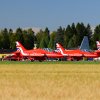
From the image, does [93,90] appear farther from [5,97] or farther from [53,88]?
[5,97]

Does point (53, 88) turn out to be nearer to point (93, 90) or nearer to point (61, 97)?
point (93, 90)

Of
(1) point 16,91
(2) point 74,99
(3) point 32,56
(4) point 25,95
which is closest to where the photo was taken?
(2) point 74,99

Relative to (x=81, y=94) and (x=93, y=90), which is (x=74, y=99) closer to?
(x=81, y=94)

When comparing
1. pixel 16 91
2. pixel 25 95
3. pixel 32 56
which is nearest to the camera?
pixel 25 95

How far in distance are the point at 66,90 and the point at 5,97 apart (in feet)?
12.6

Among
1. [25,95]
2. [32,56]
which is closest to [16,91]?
[25,95]

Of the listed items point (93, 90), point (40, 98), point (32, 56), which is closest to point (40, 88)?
point (93, 90)

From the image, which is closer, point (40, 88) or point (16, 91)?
point (16, 91)

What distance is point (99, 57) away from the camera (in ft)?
398

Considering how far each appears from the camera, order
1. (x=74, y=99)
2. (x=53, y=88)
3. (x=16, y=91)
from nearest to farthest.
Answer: (x=74, y=99)
(x=16, y=91)
(x=53, y=88)

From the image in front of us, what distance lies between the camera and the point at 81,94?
20.8 meters

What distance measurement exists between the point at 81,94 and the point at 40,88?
3.18m

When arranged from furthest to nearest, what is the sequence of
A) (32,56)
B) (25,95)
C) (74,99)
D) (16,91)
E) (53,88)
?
(32,56) < (53,88) < (16,91) < (25,95) < (74,99)

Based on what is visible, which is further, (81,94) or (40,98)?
(81,94)
